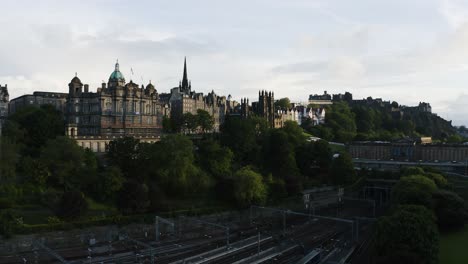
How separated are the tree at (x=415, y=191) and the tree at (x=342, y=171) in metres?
15.3

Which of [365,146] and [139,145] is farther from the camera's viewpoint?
[365,146]

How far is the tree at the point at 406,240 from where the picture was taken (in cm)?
3553

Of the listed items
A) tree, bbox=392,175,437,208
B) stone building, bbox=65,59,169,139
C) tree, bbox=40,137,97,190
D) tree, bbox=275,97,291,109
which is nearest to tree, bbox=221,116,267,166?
stone building, bbox=65,59,169,139

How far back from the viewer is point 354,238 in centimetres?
4906

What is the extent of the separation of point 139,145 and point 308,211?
28.8 metres

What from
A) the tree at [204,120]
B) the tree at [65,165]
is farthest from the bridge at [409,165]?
the tree at [65,165]

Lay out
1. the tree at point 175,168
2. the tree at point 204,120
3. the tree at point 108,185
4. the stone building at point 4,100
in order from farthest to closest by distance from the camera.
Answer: the tree at point 204,120
the stone building at point 4,100
the tree at point 175,168
the tree at point 108,185

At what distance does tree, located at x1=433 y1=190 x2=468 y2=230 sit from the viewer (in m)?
49.9

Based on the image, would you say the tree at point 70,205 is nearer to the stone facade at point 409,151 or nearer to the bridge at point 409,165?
the bridge at point 409,165

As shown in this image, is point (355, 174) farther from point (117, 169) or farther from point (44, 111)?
point (44, 111)

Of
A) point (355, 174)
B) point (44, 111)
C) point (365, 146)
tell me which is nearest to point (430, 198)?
point (355, 174)

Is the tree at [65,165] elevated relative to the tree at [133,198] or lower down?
elevated

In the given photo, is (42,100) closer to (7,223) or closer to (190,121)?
(190,121)

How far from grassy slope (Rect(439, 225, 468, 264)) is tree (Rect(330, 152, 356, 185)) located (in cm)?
2533
